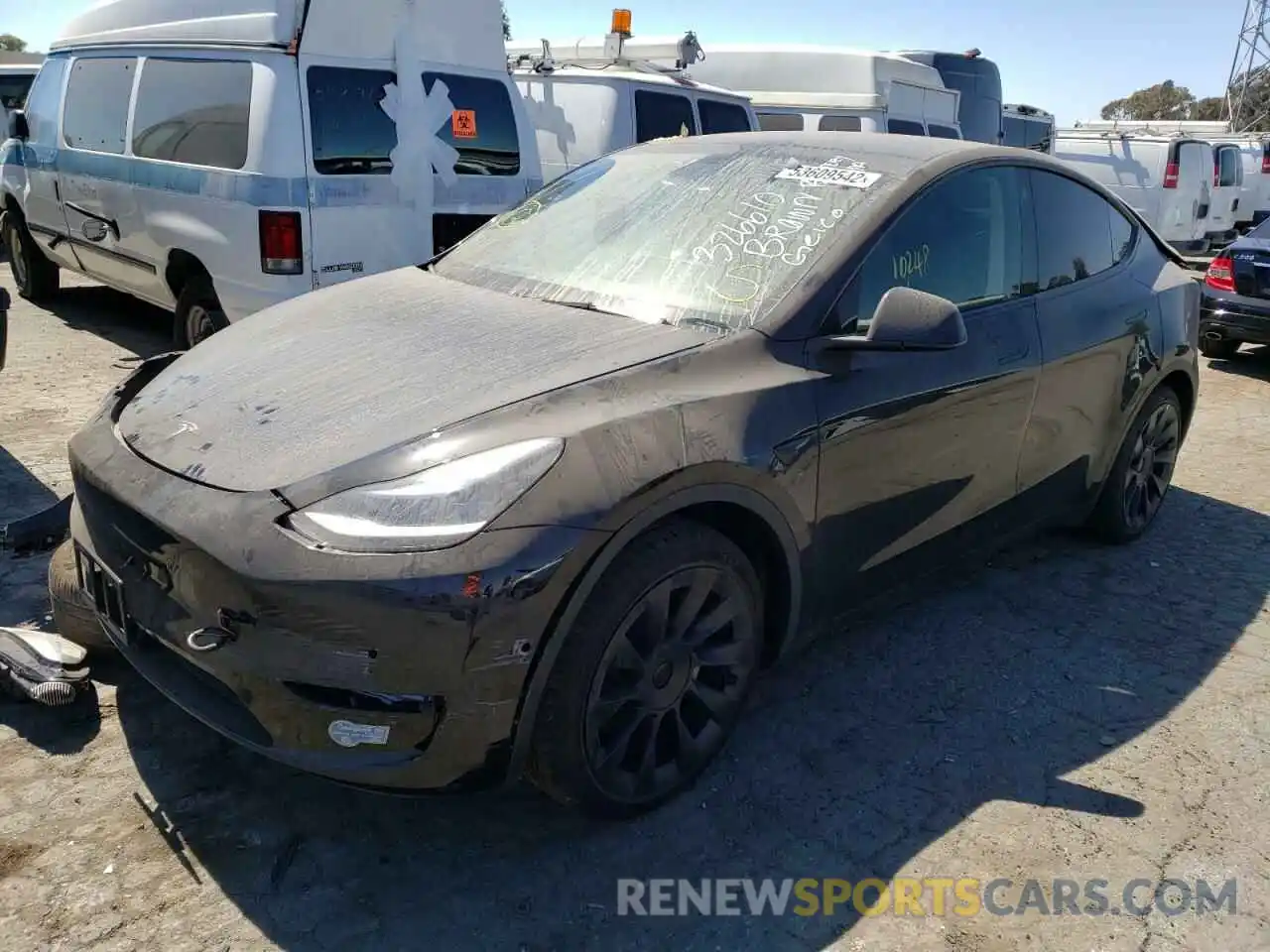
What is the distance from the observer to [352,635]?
210cm

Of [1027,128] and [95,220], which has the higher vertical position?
[1027,128]

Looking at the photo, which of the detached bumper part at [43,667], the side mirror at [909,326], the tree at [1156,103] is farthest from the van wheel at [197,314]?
the tree at [1156,103]

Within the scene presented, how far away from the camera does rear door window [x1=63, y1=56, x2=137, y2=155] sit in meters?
6.64

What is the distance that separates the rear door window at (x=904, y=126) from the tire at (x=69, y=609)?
969 cm

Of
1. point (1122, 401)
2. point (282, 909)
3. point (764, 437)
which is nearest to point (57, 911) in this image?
point (282, 909)

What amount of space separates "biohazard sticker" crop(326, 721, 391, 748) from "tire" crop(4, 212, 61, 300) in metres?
8.10

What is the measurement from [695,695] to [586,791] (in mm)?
404

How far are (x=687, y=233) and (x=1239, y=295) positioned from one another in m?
7.04

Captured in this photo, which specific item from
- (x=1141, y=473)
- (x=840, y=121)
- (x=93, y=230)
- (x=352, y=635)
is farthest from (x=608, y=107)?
(x=352, y=635)

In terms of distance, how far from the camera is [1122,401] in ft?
13.6

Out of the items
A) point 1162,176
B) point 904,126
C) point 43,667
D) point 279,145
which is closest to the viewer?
point 43,667

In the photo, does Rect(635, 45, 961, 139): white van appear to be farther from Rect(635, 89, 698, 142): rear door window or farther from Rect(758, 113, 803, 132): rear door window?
Rect(635, 89, 698, 142): rear door window

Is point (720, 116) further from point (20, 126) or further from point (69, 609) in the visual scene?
point (69, 609)

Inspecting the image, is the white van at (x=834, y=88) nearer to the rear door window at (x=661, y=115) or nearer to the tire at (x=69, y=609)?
the rear door window at (x=661, y=115)
